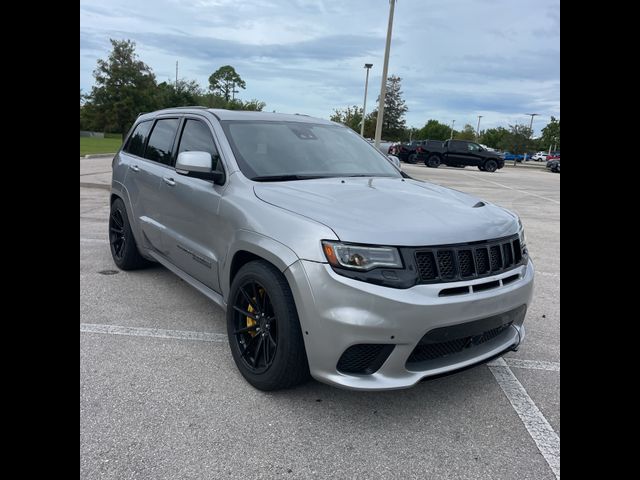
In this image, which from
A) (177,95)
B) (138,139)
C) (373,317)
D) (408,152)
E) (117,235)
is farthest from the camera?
(177,95)

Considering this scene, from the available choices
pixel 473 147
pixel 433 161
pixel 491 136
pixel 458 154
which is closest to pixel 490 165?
pixel 473 147

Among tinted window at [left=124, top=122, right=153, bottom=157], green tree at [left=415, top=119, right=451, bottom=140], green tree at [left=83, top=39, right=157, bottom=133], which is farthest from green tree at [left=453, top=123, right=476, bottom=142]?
tinted window at [left=124, top=122, right=153, bottom=157]

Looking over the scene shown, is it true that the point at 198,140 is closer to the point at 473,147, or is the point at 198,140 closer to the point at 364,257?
the point at 364,257

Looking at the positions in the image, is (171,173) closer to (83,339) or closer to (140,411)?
(83,339)

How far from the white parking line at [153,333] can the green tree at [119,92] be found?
1771 inches

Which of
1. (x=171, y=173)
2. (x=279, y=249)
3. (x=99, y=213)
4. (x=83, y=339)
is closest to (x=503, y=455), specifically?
(x=279, y=249)

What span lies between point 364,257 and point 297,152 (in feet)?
5.28

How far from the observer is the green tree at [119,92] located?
147 ft

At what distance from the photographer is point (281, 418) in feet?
9.26

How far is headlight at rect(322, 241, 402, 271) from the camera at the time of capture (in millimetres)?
2561

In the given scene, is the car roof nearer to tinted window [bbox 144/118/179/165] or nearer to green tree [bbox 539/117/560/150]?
tinted window [bbox 144/118/179/165]
